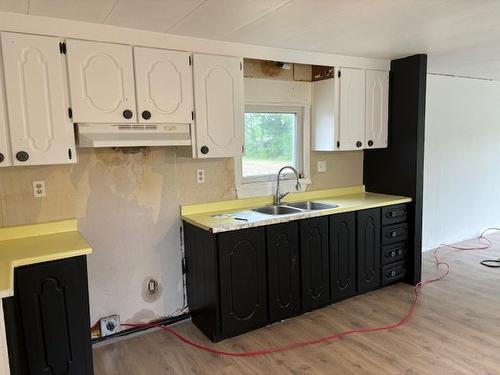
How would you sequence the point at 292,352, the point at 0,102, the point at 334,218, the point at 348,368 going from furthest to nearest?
the point at 334,218 < the point at 292,352 < the point at 348,368 < the point at 0,102

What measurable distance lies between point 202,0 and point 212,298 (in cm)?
192

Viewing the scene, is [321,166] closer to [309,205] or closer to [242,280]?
[309,205]

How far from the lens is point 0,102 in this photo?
2.17 m

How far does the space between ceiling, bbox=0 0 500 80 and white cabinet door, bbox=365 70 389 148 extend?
460 mm

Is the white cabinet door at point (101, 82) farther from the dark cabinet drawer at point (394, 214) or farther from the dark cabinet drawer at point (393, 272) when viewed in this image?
the dark cabinet drawer at point (393, 272)

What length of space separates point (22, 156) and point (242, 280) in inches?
64.0

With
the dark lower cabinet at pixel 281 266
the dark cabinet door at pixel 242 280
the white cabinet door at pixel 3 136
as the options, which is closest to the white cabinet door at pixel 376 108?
the dark lower cabinet at pixel 281 266

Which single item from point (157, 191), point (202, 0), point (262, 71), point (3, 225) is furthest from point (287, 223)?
point (3, 225)

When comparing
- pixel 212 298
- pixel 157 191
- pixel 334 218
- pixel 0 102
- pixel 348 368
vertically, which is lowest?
pixel 348 368

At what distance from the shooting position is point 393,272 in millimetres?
3742

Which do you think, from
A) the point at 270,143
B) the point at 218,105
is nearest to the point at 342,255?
the point at 270,143

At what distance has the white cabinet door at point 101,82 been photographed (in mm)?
2355

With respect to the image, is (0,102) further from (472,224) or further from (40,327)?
(472,224)

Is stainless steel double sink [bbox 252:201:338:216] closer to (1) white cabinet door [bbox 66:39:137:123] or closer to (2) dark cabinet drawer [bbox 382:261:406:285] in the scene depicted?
(2) dark cabinet drawer [bbox 382:261:406:285]
